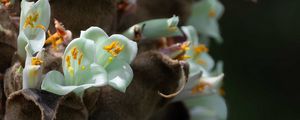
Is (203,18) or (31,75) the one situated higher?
(31,75)

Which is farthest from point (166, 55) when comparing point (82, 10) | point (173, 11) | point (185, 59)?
point (173, 11)

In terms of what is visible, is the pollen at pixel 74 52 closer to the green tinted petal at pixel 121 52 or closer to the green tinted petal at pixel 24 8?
the green tinted petal at pixel 121 52

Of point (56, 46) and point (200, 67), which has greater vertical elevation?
point (56, 46)

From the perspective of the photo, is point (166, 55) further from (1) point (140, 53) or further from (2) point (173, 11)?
(2) point (173, 11)

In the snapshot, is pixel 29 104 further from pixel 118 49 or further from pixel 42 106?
pixel 118 49

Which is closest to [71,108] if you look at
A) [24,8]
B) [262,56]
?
[24,8]

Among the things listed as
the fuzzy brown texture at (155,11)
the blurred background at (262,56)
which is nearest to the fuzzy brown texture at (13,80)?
the fuzzy brown texture at (155,11)
